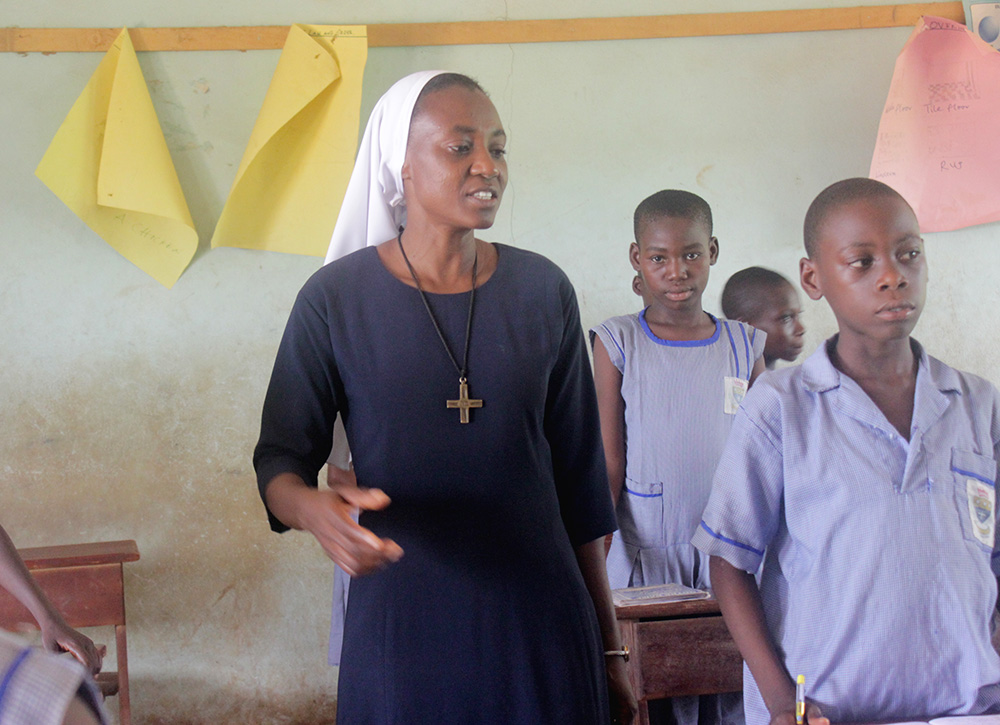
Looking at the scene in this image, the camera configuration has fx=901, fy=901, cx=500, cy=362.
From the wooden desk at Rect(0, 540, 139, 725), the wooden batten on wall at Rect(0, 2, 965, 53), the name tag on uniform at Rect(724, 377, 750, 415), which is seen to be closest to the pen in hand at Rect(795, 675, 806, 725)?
the name tag on uniform at Rect(724, 377, 750, 415)

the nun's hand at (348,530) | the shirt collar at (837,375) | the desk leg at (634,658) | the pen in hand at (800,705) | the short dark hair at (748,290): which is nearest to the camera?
the nun's hand at (348,530)

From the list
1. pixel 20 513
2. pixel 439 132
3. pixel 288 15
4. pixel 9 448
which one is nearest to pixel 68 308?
pixel 9 448

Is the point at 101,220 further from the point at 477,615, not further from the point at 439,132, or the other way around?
the point at 477,615

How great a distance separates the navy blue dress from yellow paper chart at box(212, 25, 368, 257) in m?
2.08

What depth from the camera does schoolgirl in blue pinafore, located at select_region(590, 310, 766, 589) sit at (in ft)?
8.12

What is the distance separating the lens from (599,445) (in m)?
1.36

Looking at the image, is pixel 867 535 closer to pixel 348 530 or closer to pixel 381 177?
pixel 348 530

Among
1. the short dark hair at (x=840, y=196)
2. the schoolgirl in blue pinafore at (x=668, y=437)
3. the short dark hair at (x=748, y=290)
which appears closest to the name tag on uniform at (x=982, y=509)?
the short dark hair at (x=840, y=196)

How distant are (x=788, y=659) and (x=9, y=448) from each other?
9.30ft

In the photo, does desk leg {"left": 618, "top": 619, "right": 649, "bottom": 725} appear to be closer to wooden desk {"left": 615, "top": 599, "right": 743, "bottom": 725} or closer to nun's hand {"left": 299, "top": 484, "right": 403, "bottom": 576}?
wooden desk {"left": 615, "top": 599, "right": 743, "bottom": 725}

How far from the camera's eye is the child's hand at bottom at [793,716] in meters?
1.20

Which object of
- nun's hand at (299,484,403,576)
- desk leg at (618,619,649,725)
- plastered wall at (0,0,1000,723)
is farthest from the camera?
plastered wall at (0,0,1000,723)

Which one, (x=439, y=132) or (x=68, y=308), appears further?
(x=68, y=308)

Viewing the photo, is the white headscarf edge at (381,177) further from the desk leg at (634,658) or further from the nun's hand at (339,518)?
the desk leg at (634,658)
